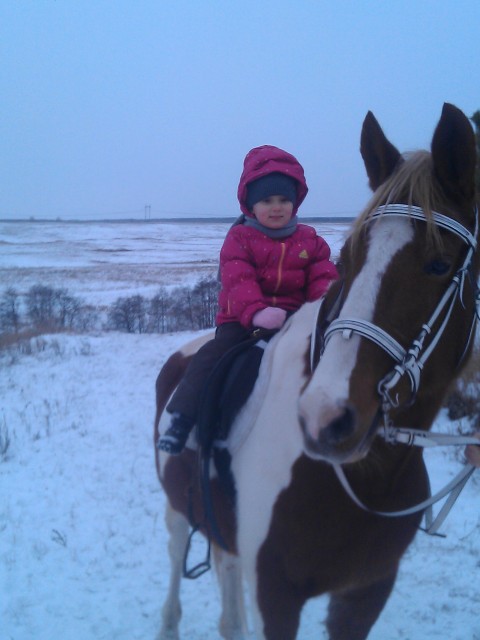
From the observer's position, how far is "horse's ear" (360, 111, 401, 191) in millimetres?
1679

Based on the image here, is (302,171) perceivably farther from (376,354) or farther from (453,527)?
(453,527)

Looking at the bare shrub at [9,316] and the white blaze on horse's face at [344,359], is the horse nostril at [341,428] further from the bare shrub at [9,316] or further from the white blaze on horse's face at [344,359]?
the bare shrub at [9,316]

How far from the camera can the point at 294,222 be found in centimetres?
260

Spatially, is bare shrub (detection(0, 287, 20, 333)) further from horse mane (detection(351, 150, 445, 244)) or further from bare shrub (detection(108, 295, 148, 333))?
horse mane (detection(351, 150, 445, 244))

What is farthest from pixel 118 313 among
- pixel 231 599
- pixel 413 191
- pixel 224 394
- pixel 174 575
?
pixel 413 191

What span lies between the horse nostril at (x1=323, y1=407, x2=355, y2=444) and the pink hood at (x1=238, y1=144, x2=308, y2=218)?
1600mm

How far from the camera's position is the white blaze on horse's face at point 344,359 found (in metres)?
1.25

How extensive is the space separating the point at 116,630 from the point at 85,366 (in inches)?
290

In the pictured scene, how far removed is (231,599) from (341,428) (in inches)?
101

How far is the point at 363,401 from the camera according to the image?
1.28 metres

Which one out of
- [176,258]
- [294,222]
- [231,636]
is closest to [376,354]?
[294,222]

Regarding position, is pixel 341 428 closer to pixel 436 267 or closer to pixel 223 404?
pixel 436 267

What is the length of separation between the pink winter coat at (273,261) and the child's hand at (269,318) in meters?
0.16

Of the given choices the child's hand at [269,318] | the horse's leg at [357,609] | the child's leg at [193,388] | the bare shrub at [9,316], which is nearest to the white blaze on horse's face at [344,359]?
the child's hand at [269,318]
